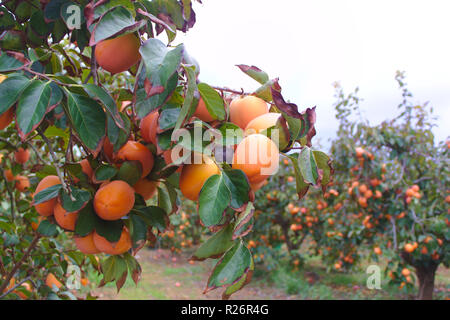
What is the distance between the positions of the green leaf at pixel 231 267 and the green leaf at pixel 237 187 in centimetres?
6

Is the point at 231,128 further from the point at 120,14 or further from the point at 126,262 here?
the point at 126,262

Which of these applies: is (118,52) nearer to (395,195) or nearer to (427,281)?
(395,195)

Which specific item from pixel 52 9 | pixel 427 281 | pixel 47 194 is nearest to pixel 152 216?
pixel 47 194

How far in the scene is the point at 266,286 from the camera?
16.8 ft

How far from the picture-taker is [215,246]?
0.51 m

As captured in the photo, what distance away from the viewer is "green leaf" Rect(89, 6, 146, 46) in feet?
1.54

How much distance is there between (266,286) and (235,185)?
16.4 feet

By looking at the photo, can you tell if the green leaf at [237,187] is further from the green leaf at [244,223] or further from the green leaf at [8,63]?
the green leaf at [8,63]

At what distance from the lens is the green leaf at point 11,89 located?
20.0 inches

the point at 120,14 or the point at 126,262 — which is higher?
the point at 120,14

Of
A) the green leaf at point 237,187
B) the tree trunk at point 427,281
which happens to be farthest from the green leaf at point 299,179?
the tree trunk at point 427,281

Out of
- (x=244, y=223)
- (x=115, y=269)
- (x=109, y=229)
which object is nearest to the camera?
(x=244, y=223)

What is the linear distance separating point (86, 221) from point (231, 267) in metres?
0.32
